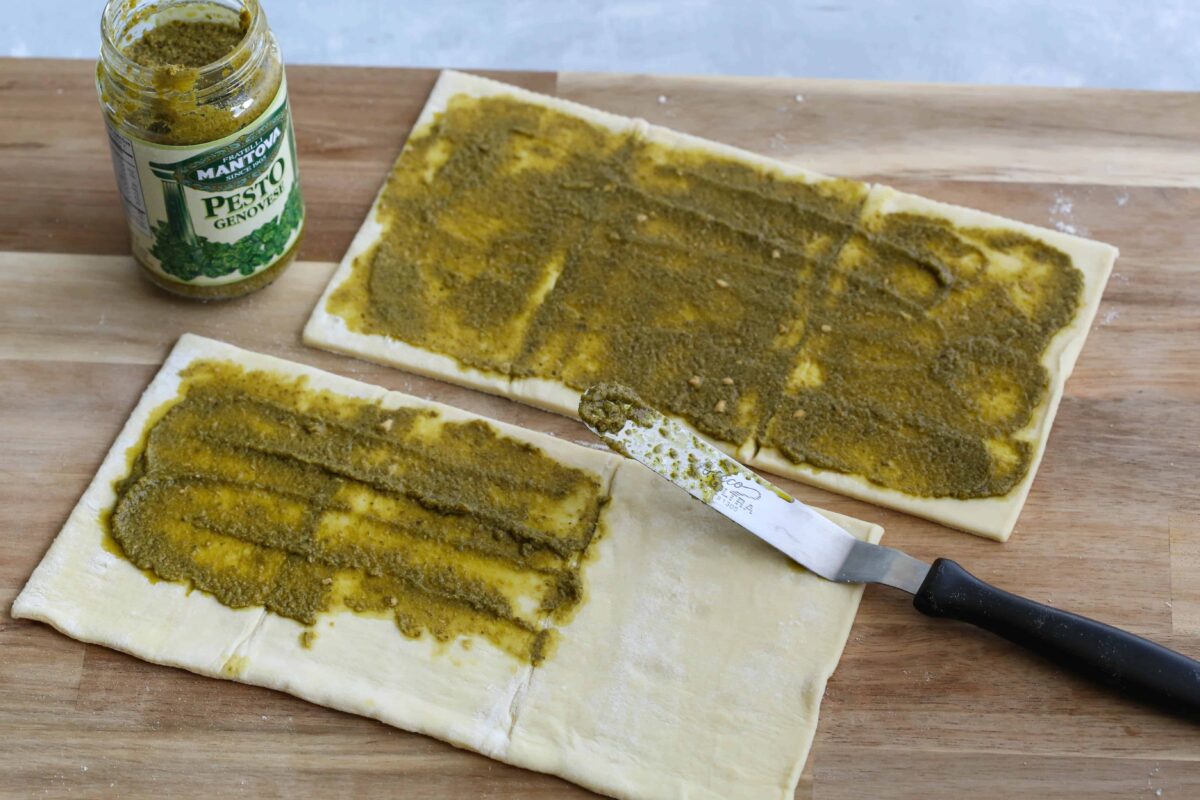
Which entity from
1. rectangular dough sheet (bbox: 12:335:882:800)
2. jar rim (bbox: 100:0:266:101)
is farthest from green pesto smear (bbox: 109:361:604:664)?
jar rim (bbox: 100:0:266:101)

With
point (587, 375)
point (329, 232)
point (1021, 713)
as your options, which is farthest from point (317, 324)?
point (1021, 713)

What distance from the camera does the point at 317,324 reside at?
5.33 feet

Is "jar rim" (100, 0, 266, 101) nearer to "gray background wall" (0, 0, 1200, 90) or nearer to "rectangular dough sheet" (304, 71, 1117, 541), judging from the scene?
"rectangular dough sheet" (304, 71, 1117, 541)

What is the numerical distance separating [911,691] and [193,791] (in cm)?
80

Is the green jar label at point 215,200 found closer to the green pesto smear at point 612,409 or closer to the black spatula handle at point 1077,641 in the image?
the green pesto smear at point 612,409

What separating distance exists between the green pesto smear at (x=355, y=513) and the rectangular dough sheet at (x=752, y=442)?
8cm

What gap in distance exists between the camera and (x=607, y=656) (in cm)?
141

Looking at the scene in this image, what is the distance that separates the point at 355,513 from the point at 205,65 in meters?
0.54

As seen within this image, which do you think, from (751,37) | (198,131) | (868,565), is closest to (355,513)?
(198,131)

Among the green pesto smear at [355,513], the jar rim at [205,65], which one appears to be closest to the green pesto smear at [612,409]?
the green pesto smear at [355,513]

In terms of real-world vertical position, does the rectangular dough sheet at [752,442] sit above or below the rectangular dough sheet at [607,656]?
above

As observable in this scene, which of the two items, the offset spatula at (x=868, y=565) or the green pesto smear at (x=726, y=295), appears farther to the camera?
the green pesto smear at (x=726, y=295)

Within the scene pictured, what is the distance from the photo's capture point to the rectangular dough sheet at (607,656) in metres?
1.36

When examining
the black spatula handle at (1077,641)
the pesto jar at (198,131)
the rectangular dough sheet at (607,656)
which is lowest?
the rectangular dough sheet at (607,656)
